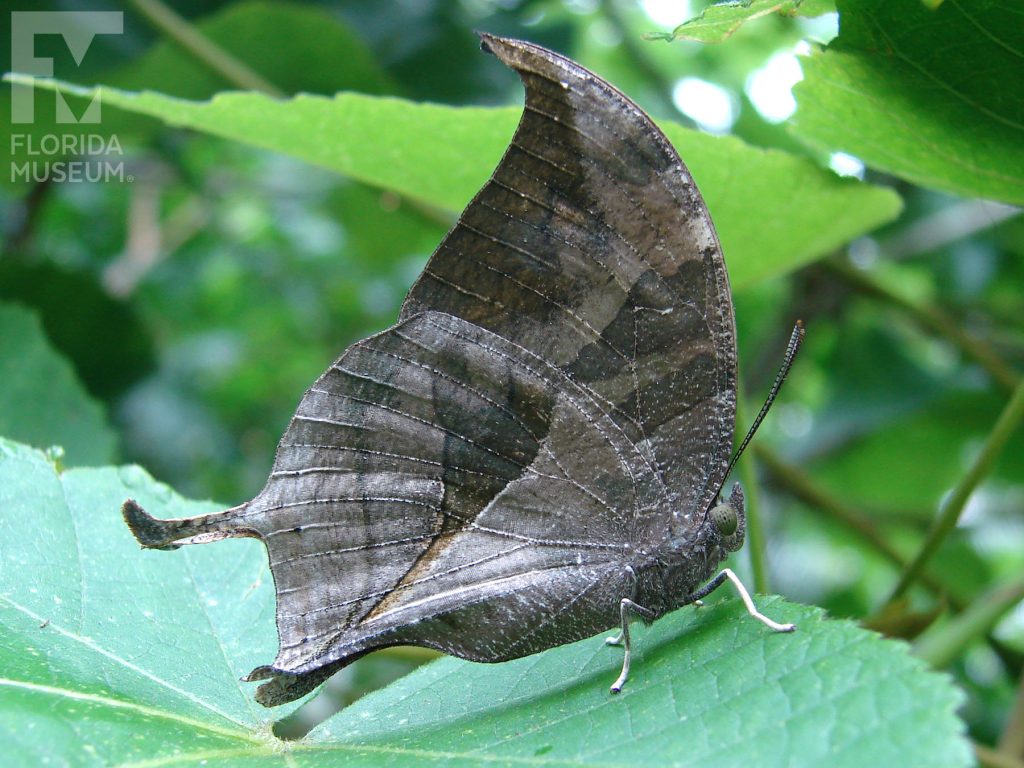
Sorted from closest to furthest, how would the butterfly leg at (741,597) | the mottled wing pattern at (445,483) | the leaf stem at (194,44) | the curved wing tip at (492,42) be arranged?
the butterfly leg at (741,597), the curved wing tip at (492,42), the mottled wing pattern at (445,483), the leaf stem at (194,44)

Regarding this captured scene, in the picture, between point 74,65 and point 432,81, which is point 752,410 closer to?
point 432,81

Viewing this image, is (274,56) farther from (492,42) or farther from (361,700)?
(361,700)

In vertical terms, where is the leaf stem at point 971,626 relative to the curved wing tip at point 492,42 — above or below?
below

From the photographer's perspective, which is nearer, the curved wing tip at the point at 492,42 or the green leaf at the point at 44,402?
the curved wing tip at the point at 492,42

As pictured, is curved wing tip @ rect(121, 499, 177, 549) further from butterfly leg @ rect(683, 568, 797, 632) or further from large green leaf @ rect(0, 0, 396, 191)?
large green leaf @ rect(0, 0, 396, 191)

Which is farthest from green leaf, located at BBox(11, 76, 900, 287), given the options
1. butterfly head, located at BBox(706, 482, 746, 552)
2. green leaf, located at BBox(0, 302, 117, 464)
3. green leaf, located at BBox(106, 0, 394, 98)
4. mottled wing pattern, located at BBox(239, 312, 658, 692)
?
green leaf, located at BBox(106, 0, 394, 98)

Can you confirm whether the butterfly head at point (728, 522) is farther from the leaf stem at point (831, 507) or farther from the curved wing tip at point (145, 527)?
the leaf stem at point (831, 507)

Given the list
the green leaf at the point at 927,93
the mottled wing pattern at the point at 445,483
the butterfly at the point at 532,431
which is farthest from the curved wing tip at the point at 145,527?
the green leaf at the point at 927,93
